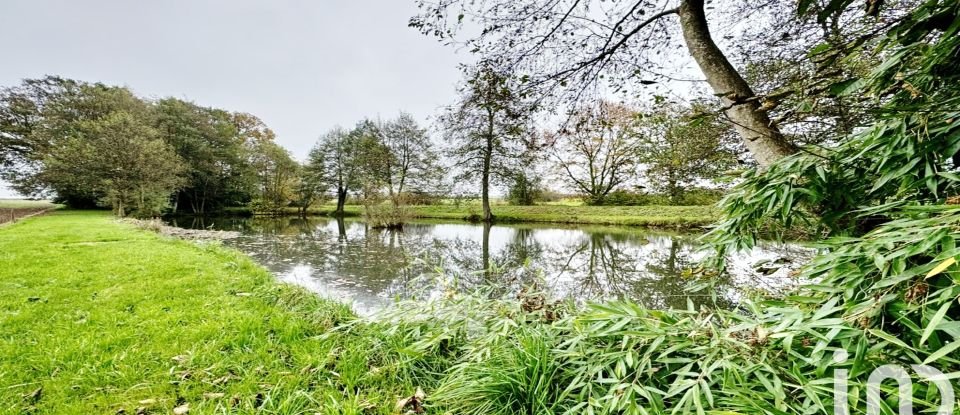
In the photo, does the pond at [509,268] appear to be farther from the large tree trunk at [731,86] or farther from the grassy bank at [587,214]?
the grassy bank at [587,214]

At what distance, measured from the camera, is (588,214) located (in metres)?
18.1

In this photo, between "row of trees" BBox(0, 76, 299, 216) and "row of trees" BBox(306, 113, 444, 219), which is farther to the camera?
"row of trees" BBox(306, 113, 444, 219)

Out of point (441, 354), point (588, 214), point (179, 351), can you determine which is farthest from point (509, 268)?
point (588, 214)

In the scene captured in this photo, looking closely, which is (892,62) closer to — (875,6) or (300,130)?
(875,6)

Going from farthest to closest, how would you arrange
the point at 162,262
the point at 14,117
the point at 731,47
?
the point at 14,117, the point at 162,262, the point at 731,47

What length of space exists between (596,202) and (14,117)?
1483 inches

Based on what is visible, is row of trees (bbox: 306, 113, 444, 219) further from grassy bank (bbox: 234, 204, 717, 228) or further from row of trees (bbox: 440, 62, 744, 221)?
row of trees (bbox: 440, 62, 744, 221)

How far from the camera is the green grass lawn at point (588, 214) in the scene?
553 inches

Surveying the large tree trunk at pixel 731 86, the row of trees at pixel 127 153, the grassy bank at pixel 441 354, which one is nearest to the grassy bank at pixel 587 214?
the row of trees at pixel 127 153

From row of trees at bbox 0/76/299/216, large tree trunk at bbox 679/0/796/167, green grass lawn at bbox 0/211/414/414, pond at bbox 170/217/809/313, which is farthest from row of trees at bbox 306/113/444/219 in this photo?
large tree trunk at bbox 679/0/796/167

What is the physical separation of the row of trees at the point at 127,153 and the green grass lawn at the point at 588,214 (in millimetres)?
13893

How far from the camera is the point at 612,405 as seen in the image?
115 cm

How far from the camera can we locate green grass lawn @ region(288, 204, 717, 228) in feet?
46.1

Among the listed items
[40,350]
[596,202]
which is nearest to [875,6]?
[40,350]
